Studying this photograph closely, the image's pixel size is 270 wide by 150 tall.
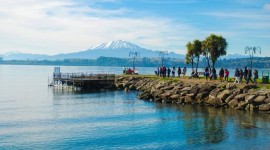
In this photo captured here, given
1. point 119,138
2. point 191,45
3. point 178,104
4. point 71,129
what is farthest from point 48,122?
point 191,45

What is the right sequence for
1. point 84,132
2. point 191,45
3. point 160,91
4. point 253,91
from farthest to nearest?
point 191,45, point 160,91, point 253,91, point 84,132

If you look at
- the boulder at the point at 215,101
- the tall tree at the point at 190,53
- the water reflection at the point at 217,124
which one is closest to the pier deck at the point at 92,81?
the tall tree at the point at 190,53

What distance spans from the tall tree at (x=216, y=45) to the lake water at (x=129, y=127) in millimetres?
23578

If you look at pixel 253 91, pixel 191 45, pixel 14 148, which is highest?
pixel 191 45

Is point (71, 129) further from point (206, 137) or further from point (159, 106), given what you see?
point (159, 106)

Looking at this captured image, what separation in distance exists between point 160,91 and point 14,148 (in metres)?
37.4

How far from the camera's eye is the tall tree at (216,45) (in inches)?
3019

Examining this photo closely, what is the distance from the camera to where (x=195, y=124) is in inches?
1650

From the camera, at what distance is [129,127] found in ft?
133

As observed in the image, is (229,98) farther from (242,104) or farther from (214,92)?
(214,92)

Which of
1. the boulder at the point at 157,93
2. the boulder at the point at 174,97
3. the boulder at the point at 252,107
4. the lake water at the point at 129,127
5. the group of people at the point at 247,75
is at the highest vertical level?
the group of people at the point at 247,75

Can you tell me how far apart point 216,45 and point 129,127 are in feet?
136

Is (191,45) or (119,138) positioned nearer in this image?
(119,138)

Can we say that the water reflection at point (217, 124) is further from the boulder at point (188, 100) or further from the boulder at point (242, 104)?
the boulder at point (188, 100)
